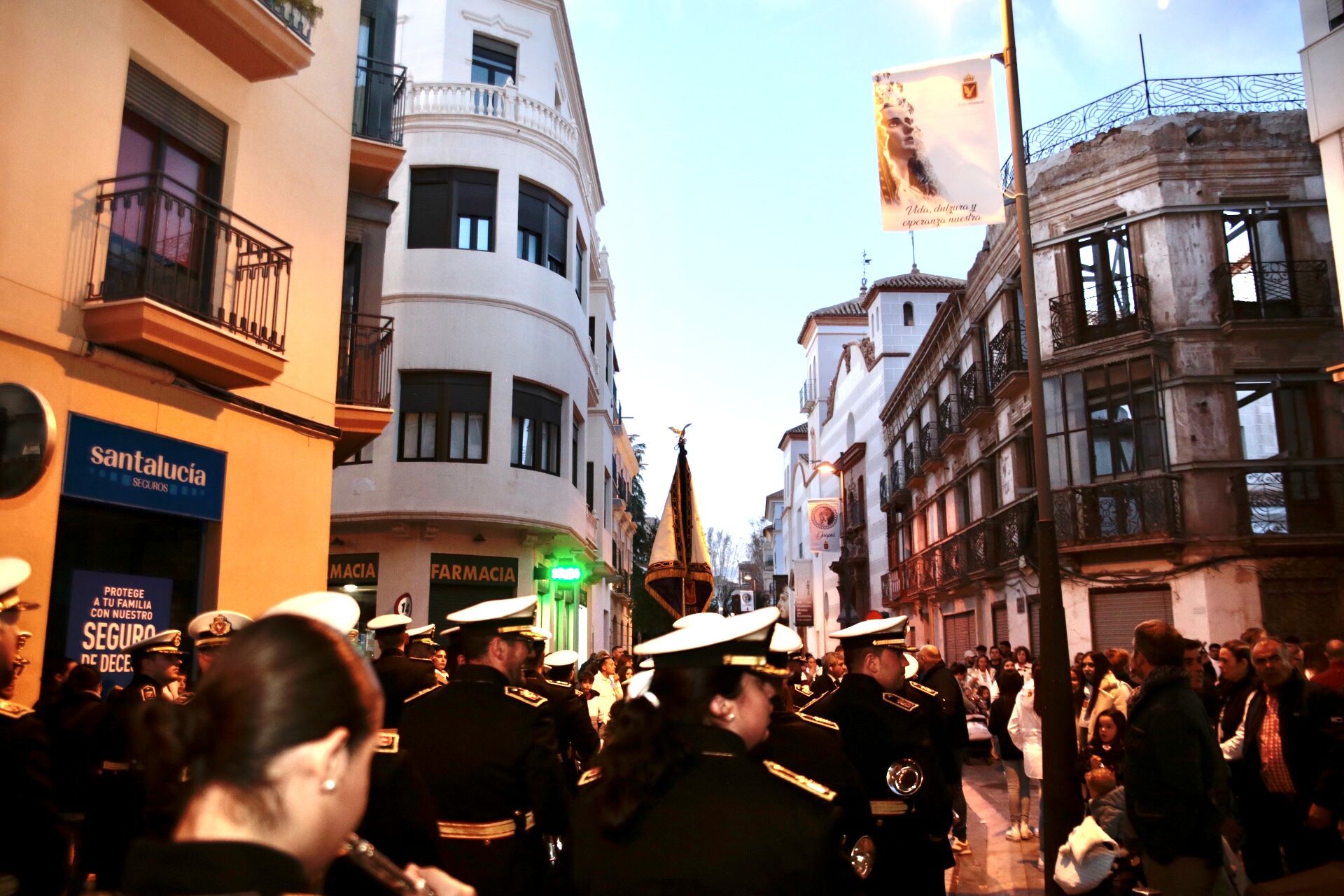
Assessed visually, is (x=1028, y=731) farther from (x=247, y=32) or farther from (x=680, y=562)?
(x=247, y=32)

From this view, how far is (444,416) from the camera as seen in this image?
20969 millimetres

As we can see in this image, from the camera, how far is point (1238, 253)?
21.8 m

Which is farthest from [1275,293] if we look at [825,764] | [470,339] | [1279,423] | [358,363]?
[825,764]

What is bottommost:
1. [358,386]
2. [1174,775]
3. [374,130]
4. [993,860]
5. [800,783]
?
[993,860]

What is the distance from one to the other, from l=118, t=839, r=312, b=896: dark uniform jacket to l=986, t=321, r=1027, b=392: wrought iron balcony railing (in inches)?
943

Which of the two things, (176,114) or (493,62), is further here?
(493,62)

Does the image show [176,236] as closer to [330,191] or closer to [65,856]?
[330,191]

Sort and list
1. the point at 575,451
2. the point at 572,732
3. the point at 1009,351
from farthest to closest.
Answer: the point at 575,451, the point at 1009,351, the point at 572,732

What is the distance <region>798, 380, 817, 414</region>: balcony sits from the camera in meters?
65.8

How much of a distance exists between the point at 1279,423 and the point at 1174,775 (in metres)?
18.6

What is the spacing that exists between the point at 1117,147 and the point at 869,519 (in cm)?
3021

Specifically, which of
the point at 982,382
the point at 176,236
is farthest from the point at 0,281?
the point at 982,382

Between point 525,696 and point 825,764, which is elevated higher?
point 525,696

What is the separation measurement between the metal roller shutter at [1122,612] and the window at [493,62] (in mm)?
17065
